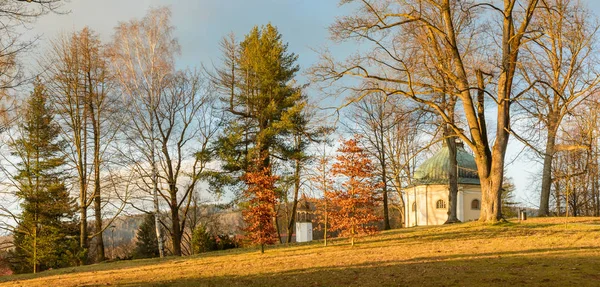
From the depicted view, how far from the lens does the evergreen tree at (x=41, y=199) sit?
24.9 metres

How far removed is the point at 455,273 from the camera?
937 centimetres

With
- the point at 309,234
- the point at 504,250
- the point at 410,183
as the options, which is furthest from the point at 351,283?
the point at 410,183

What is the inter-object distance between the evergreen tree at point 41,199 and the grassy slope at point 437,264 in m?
14.0

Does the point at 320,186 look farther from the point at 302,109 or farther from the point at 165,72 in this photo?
the point at 165,72

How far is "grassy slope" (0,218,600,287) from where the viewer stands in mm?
8898

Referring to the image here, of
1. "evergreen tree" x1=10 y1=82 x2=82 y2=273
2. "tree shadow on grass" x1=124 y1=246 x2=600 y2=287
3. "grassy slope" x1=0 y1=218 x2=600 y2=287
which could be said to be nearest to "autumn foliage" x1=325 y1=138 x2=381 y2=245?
"grassy slope" x1=0 y1=218 x2=600 y2=287

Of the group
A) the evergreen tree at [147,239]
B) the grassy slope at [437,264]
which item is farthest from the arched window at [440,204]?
the grassy slope at [437,264]

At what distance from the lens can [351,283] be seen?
9.23 metres

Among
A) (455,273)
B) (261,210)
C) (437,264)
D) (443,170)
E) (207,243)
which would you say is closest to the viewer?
(455,273)

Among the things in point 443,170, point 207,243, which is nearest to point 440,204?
point 443,170

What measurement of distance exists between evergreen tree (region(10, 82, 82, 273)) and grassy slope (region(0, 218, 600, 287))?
1399 cm

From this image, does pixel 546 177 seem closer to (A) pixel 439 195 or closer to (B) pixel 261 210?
(B) pixel 261 210

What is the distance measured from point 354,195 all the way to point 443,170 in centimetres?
2749

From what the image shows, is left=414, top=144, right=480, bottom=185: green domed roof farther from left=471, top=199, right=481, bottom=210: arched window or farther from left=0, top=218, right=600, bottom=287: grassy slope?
left=0, top=218, right=600, bottom=287: grassy slope
